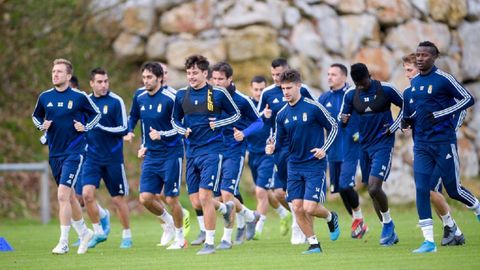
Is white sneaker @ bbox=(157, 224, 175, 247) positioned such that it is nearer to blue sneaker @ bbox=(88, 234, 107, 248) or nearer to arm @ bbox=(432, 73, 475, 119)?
blue sneaker @ bbox=(88, 234, 107, 248)

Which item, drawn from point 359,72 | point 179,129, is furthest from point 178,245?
point 359,72

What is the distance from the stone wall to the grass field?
7447 millimetres

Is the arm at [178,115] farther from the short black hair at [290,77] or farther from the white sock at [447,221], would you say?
the white sock at [447,221]

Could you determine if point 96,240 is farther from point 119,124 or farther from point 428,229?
point 428,229

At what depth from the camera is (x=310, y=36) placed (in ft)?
87.7

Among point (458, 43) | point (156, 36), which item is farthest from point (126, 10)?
point (458, 43)

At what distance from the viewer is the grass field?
12.4 m

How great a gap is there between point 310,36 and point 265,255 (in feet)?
43.9

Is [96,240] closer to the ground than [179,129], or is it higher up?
closer to the ground

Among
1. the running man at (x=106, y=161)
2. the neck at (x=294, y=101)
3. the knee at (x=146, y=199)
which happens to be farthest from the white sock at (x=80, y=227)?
the neck at (x=294, y=101)

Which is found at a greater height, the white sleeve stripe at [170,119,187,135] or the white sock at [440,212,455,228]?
the white sleeve stripe at [170,119,187,135]

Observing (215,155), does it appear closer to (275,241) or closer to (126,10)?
(275,241)

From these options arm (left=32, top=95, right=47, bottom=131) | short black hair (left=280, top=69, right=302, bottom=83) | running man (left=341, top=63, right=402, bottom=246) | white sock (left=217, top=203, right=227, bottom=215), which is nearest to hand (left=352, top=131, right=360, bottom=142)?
running man (left=341, top=63, right=402, bottom=246)

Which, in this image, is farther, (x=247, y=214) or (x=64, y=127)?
(x=247, y=214)
